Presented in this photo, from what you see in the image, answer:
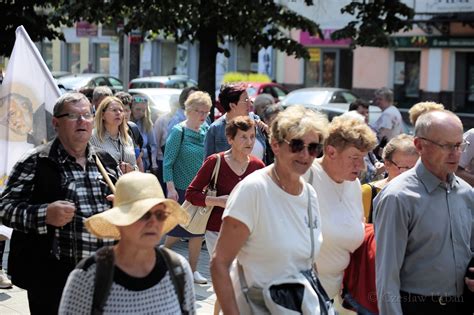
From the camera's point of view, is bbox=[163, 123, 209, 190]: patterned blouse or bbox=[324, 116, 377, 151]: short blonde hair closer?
bbox=[324, 116, 377, 151]: short blonde hair

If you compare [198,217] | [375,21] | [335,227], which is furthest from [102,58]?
[335,227]

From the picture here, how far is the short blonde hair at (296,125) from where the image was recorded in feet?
13.8

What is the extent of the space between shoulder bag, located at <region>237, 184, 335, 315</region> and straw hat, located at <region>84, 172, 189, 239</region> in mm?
522

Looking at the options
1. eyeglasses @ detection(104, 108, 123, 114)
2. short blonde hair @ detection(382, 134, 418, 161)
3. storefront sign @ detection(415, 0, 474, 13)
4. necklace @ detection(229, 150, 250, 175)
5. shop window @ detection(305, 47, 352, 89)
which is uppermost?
storefront sign @ detection(415, 0, 474, 13)

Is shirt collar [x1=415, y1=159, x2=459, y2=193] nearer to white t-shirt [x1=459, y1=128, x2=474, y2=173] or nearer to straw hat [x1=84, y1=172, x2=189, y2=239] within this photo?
straw hat [x1=84, y1=172, x2=189, y2=239]

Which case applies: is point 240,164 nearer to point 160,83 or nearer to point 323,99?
point 323,99

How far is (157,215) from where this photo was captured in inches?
141

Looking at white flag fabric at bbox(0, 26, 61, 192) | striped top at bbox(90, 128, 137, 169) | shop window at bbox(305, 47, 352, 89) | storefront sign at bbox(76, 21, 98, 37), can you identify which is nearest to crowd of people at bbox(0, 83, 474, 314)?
white flag fabric at bbox(0, 26, 61, 192)

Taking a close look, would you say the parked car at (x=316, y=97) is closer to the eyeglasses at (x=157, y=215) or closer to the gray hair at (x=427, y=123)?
the gray hair at (x=427, y=123)

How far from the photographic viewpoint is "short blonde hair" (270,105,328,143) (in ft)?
13.8

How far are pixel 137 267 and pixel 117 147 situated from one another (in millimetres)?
4424

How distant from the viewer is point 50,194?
4.56 meters

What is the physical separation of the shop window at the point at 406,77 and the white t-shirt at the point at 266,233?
103 feet

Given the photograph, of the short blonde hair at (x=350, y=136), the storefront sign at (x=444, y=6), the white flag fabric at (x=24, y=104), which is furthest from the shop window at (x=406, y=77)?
the short blonde hair at (x=350, y=136)
